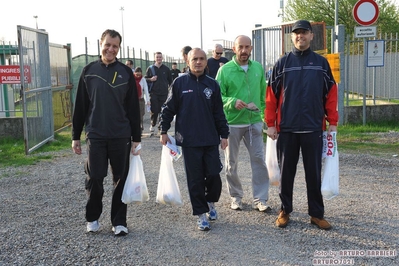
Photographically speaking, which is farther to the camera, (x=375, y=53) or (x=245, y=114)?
(x=375, y=53)

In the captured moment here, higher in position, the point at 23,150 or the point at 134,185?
the point at 134,185

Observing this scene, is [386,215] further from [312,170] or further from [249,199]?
[249,199]

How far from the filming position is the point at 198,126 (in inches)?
207

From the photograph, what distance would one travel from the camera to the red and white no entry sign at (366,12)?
37.7 feet

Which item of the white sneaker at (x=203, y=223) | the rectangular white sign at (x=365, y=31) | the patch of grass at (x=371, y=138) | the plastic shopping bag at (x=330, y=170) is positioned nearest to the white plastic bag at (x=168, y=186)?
the white sneaker at (x=203, y=223)

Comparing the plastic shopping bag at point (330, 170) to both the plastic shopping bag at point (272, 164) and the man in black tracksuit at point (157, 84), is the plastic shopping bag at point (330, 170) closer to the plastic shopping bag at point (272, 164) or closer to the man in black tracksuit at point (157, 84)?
the plastic shopping bag at point (272, 164)

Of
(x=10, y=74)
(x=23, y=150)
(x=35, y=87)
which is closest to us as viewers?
(x=35, y=87)

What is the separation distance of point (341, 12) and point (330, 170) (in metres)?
28.2

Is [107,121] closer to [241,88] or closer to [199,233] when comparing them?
[199,233]

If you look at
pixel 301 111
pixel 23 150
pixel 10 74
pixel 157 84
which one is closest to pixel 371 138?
pixel 157 84

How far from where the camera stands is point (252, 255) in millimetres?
4531

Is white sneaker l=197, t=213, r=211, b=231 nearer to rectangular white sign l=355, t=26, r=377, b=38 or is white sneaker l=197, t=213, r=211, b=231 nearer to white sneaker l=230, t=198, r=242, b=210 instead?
white sneaker l=230, t=198, r=242, b=210

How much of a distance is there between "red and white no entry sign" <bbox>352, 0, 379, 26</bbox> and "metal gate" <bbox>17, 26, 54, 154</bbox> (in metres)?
7.10

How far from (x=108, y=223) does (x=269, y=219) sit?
1752mm
